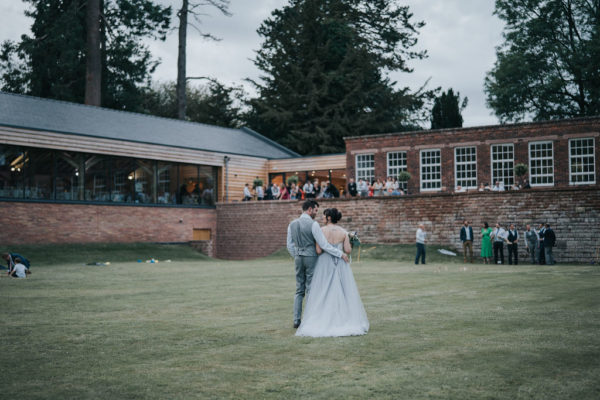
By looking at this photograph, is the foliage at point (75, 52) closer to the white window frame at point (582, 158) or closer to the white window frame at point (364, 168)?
the white window frame at point (364, 168)

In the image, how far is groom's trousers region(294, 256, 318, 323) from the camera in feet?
29.9

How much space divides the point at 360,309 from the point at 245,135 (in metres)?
38.0

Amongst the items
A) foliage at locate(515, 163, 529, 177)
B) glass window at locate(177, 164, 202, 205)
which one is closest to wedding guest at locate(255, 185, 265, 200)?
glass window at locate(177, 164, 202, 205)

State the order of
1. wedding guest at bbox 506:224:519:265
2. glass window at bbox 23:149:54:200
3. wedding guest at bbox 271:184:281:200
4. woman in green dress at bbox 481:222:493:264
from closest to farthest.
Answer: wedding guest at bbox 506:224:519:265, woman in green dress at bbox 481:222:493:264, glass window at bbox 23:149:54:200, wedding guest at bbox 271:184:281:200

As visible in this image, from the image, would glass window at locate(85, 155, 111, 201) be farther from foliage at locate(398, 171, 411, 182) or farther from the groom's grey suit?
the groom's grey suit

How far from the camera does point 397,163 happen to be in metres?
36.0

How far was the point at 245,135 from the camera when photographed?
45719mm

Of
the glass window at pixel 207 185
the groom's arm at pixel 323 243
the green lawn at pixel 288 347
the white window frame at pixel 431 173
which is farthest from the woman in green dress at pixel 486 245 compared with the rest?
the groom's arm at pixel 323 243

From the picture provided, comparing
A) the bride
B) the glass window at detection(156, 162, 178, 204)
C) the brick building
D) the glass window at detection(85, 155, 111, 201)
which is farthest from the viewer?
the glass window at detection(156, 162, 178, 204)

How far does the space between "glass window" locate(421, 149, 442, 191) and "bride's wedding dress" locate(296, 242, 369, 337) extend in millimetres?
26895

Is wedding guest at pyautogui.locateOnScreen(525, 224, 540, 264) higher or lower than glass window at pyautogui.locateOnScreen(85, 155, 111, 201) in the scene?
lower

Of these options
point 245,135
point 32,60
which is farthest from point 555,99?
point 32,60

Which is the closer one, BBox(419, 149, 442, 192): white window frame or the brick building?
the brick building

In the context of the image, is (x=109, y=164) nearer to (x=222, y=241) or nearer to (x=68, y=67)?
(x=222, y=241)
